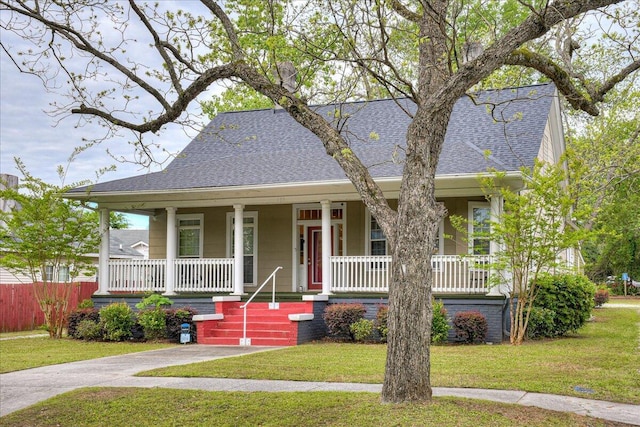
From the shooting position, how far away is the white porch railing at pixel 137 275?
19.3 meters

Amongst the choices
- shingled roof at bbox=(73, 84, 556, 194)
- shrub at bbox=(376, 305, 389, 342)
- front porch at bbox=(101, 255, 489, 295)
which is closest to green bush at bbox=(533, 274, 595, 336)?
front porch at bbox=(101, 255, 489, 295)

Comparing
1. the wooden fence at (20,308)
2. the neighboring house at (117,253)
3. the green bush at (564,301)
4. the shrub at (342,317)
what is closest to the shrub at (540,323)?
the green bush at (564,301)

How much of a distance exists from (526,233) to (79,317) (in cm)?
1100

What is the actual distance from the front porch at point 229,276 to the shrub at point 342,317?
1.04 meters

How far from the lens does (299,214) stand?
2020 cm

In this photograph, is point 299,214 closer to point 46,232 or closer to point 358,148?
point 358,148

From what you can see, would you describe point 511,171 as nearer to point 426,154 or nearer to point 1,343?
point 426,154

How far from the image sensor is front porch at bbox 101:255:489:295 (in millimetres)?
16625

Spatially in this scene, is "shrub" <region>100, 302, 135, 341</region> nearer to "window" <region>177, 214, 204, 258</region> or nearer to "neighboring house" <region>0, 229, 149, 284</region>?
"neighboring house" <region>0, 229, 149, 284</region>

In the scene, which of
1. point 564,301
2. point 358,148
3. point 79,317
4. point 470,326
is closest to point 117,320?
point 79,317

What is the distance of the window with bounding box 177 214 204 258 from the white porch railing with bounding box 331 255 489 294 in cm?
460

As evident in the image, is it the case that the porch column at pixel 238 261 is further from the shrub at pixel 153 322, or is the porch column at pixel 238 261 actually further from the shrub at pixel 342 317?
the shrub at pixel 342 317

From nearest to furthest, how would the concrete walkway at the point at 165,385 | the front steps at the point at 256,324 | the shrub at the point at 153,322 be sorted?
the concrete walkway at the point at 165,385
the front steps at the point at 256,324
the shrub at the point at 153,322

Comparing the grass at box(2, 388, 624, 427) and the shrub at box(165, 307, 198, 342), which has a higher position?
the shrub at box(165, 307, 198, 342)
